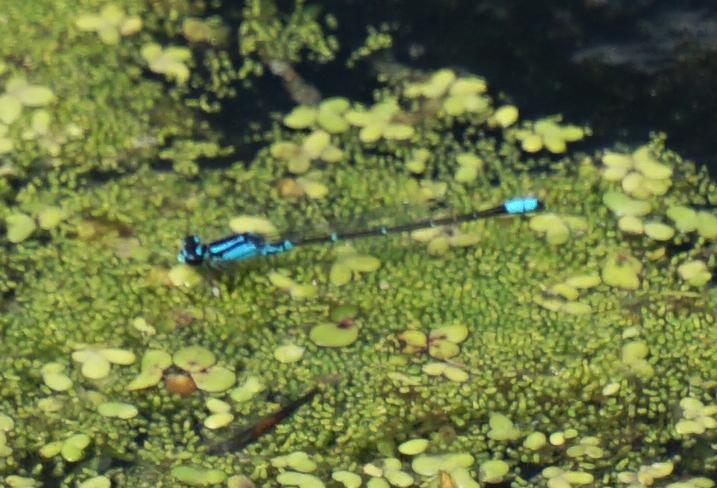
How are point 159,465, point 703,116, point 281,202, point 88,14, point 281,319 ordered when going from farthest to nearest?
point 88,14
point 703,116
point 281,202
point 281,319
point 159,465

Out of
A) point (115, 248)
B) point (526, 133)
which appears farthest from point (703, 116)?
point (115, 248)

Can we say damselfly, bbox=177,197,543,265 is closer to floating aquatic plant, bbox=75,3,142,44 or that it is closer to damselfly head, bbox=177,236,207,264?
damselfly head, bbox=177,236,207,264

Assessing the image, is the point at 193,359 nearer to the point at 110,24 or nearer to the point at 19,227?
the point at 19,227

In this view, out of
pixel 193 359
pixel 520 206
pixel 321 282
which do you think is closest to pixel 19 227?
pixel 193 359

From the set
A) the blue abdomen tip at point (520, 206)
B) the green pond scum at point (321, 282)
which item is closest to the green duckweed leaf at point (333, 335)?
the green pond scum at point (321, 282)

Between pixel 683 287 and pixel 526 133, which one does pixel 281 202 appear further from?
pixel 683 287

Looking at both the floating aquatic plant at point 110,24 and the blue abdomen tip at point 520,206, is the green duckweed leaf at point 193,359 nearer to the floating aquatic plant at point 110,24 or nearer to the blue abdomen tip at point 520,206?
the blue abdomen tip at point 520,206

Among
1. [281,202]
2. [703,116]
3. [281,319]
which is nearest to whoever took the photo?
[281,319]
